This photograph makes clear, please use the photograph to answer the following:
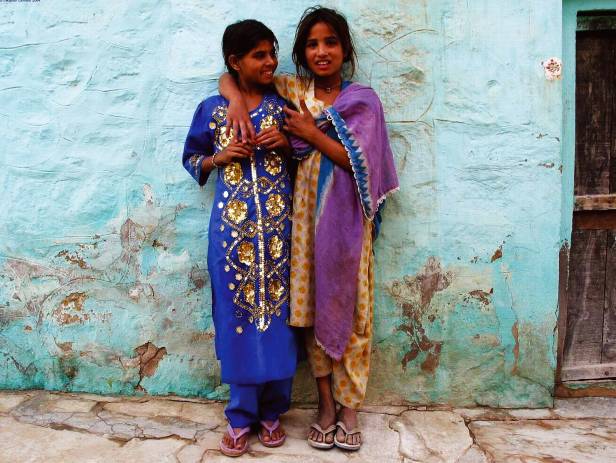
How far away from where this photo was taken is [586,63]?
104 inches

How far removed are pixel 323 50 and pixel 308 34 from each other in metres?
0.11

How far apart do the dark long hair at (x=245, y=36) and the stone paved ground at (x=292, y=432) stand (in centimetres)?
156

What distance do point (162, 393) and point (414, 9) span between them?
2.06 meters

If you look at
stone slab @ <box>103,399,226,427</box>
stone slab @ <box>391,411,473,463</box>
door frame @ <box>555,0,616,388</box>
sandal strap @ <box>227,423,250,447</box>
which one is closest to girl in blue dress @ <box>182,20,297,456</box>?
sandal strap @ <box>227,423,250,447</box>

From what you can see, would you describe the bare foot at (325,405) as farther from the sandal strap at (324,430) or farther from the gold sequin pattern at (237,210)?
the gold sequin pattern at (237,210)

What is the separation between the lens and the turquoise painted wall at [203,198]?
8.18ft

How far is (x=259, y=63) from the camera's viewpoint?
7.34ft

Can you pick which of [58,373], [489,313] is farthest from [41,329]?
[489,313]

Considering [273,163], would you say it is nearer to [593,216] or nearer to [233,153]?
[233,153]

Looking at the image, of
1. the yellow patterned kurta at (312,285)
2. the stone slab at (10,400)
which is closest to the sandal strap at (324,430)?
the yellow patterned kurta at (312,285)

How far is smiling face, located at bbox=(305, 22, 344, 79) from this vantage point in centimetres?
227

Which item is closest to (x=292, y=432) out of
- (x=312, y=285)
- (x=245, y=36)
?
(x=312, y=285)

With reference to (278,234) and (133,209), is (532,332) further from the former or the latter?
(133,209)

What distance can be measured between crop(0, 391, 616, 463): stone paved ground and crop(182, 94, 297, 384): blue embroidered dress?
347 mm
